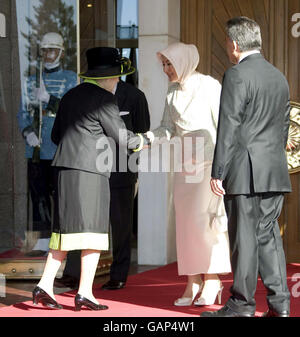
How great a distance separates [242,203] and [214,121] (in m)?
0.96

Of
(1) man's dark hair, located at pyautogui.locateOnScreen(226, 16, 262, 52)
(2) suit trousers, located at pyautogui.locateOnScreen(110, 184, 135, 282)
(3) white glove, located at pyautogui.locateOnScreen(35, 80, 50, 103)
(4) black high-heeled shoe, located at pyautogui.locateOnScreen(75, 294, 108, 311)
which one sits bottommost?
(4) black high-heeled shoe, located at pyautogui.locateOnScreen(75, 294, 108, 311)

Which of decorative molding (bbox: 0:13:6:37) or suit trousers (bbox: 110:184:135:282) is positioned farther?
decorative molding (bbox: 0:13:6:37)

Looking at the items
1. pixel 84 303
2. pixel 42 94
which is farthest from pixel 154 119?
pixel 84 303

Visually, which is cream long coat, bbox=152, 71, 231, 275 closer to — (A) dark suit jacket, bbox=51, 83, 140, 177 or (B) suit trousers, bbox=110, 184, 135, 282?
(A) dark suit jacket, bbox=51, 83, 140, 177

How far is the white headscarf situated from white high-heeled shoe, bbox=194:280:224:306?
1395 millimetres

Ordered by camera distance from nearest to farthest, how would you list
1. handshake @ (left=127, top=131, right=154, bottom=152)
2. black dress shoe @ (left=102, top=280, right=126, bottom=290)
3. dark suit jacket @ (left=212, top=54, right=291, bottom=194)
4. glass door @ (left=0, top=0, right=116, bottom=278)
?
1. dark suit jacket @ (left=212, top=54, right=291, bottom=194)
2. handshake @ (left=127, top=131, right=154, bottom=152)
3. black dress shoe @ (left=102, top=280, right=126, bottom=290)
4. glass door @ (left=0, top=0, right=116, bottom=278)

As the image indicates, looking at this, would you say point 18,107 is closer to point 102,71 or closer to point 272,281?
point 102,71

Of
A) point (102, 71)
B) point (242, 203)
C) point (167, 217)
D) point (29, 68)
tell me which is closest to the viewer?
point (242, 203)

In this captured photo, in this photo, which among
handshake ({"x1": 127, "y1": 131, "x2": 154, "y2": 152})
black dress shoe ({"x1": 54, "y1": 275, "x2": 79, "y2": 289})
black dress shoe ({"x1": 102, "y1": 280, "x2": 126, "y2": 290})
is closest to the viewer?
handshake ({"x1": 127, "y1": 131, "x2": 154, "y2": 152})

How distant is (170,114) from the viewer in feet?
18.6

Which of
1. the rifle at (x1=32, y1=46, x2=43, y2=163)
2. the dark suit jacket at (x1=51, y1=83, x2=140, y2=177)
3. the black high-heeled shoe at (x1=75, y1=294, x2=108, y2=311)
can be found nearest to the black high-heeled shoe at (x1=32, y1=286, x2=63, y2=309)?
the black high-heeled shoe at (x1=75, y1=294, x2=108, y2=311)

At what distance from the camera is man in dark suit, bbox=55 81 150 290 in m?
6.43
